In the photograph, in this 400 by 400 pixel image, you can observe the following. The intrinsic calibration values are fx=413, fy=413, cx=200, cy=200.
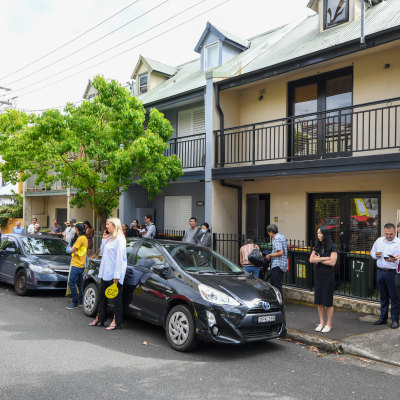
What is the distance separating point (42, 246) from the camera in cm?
1034

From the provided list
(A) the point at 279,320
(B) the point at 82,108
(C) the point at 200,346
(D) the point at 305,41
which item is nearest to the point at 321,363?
(A) the point at 279,320

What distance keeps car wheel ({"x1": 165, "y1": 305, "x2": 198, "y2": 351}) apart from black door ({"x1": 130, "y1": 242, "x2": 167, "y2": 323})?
1.01ft

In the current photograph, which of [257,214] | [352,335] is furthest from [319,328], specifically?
[257,214]

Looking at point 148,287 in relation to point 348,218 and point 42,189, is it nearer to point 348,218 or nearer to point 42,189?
point 348,218

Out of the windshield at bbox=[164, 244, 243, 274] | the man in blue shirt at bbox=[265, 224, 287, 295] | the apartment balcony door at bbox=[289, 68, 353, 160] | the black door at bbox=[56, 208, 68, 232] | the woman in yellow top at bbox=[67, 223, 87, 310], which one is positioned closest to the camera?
the windshield at bbox=[164, 244, 243, 274]

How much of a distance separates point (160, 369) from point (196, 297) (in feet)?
3.40

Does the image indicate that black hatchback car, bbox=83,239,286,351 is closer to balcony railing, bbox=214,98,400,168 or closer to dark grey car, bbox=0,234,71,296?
dark grey car, bbox=0,234,71,296

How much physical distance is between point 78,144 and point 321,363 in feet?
24.4

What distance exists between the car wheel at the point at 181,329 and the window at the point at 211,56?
11183 mm

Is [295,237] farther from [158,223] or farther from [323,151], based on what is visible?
[158,223]

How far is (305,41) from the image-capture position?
11.8 m

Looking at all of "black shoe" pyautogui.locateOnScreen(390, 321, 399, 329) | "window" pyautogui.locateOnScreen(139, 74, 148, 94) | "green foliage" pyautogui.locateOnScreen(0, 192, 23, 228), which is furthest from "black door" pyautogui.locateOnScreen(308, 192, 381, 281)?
"green foliage" pyautogui.locateOnScreen(0, 192, 23, 228)

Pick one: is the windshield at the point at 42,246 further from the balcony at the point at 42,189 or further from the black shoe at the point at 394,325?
the balcony at the point at 42,189

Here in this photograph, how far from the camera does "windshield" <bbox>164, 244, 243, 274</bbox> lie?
6383mm
